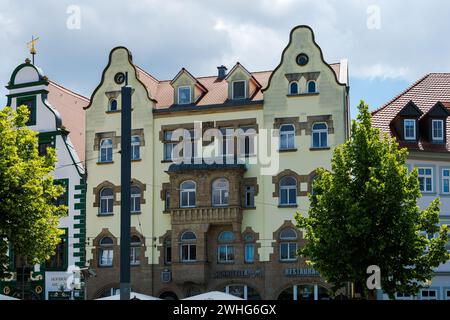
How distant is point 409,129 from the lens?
4488cm

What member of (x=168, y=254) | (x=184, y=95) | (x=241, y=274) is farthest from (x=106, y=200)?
(x=241, y=274)

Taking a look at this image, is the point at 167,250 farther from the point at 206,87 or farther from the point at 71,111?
the point at 71,111

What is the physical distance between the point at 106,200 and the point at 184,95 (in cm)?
755

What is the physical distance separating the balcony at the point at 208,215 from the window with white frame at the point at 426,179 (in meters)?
9.91

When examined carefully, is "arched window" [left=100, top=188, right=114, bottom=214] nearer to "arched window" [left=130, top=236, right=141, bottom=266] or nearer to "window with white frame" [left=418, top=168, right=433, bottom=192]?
"arched window" [left=130, top=236, right=141, bottom=266]

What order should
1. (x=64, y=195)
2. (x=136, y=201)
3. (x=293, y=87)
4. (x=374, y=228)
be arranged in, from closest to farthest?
(x=374, y=228) < (x=293, y=87) < (x=136, y=201) < (x=64, y=195)

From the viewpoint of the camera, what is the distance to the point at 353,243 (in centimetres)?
3138

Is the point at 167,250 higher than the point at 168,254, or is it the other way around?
the point at 167,250

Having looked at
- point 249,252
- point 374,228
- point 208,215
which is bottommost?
point 249,252

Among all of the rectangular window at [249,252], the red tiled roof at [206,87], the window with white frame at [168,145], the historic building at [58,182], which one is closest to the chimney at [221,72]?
the red tiled roof at [206,87]

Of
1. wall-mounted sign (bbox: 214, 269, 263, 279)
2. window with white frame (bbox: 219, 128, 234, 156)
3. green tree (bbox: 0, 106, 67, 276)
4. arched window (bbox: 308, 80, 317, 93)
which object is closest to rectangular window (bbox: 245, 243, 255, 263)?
wall-mounted sign (bbox: 214, 269, 263, 279)

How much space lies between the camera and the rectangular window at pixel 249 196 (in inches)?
1736

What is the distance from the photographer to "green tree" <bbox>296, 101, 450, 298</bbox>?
102 ft

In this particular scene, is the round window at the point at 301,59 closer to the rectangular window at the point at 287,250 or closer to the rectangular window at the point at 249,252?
the rectangular window at the point at 287,250
